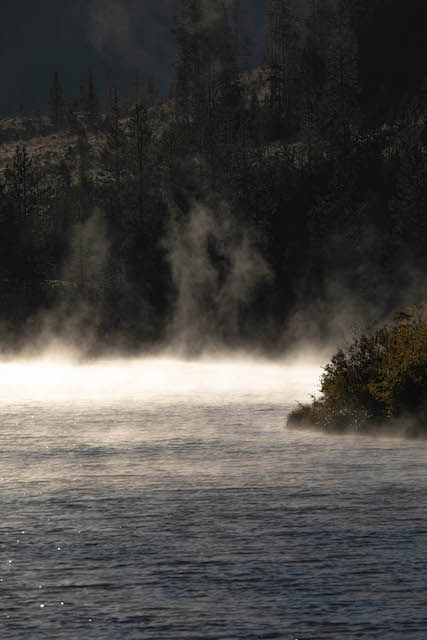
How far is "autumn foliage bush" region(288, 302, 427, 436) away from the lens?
1027 inches

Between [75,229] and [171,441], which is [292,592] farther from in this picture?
[75,229]

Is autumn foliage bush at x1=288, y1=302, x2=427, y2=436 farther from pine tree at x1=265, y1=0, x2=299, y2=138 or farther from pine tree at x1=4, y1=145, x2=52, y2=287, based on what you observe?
pine tree at x1=265, y1=0, x2=299, y2=138

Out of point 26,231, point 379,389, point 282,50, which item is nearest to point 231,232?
point 26,231

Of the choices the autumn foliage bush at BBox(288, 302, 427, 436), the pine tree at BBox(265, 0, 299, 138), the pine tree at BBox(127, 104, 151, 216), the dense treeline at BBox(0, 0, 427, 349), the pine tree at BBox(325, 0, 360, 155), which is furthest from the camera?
the pine tree at BBox(265, 0, 299, 138)

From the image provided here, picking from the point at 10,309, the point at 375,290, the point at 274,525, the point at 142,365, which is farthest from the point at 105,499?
the point at 10,309

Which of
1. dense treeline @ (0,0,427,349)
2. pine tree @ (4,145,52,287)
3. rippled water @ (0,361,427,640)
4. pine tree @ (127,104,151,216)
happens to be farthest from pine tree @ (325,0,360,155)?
rippled water @ (0,361,427,640)

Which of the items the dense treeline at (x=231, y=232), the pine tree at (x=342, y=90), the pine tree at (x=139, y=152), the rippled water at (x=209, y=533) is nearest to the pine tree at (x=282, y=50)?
the pine tree at (x=342, y=90)

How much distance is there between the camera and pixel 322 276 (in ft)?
294

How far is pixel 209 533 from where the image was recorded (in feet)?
47.1

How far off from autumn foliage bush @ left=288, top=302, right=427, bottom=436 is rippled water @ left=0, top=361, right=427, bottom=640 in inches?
45.8

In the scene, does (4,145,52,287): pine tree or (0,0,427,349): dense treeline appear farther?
(4,145,52,287): pine tree

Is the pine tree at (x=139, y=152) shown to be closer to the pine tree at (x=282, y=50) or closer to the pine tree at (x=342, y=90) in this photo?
the pine tree at (x=342, y=90)

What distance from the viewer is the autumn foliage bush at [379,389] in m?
26.1

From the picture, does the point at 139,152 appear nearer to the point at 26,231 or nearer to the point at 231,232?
the point at 26,231
